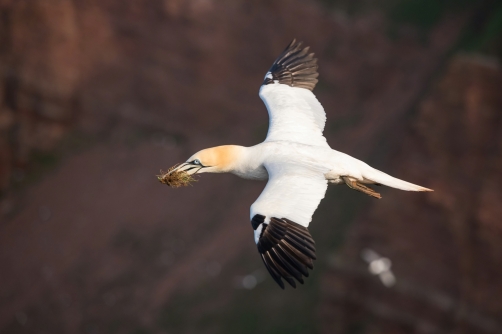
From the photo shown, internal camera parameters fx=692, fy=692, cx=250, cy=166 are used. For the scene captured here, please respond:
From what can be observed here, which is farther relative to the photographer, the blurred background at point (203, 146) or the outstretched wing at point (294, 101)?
the blurred background at point (203, 146)

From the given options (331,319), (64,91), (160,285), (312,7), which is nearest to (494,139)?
(331,319)

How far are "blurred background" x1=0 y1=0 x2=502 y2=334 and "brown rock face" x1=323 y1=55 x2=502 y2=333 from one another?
60 mm

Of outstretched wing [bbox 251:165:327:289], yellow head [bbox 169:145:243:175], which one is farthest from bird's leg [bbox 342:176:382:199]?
yellow head [bbox 169:145:243:175]

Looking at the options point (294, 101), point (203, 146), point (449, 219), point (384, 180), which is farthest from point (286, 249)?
point (203, 146)

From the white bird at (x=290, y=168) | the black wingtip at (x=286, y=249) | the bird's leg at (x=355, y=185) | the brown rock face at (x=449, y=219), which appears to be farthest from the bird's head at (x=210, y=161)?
the brown rock face at (x=449, y=219)

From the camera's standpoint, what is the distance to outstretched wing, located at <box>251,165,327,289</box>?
26.1 ft

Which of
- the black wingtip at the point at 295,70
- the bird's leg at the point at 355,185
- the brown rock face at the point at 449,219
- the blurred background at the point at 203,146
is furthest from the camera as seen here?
the blurred background at the point at 203,146

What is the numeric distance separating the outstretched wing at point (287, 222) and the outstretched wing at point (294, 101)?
158 centimetres

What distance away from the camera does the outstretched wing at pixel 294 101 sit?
10.9 meters

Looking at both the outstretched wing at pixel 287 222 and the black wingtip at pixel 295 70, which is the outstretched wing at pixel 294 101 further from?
the outstretched wing at pixel 287 222

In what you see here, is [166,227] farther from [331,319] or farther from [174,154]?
[331,319]

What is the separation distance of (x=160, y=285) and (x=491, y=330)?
1201 centimetres

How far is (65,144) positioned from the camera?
3000 centimetres

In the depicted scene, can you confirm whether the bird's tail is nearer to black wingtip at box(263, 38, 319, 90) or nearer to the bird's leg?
the bird's leg
